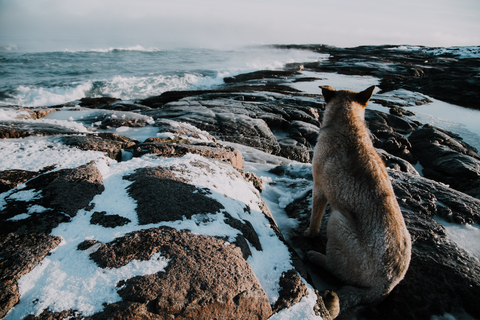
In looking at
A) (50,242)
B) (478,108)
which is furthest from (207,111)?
(478,108)

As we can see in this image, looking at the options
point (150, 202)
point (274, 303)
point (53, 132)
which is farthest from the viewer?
point (53, 132)

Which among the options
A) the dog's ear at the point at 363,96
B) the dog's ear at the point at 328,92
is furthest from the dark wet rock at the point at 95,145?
the dog's ear at the point at 363,96

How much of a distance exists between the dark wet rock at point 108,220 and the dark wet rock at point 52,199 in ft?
0.60

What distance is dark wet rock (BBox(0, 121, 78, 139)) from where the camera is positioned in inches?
136

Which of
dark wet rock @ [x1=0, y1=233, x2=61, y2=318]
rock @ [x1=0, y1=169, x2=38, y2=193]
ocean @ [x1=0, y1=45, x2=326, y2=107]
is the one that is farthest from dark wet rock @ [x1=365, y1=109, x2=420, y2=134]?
ocean @ [x1=0, y1=45, x2=326, y2=107]

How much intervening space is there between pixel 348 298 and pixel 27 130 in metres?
4.78

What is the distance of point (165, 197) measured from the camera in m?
2.44

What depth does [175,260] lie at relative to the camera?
5.87ft

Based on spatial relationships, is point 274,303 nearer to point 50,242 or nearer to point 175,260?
point 175,260

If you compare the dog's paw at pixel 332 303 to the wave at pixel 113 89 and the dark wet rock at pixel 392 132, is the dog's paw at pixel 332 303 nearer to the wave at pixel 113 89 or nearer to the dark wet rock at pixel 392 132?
the dark wet rock at pixel 392 132

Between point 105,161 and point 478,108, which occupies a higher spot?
point 105,161

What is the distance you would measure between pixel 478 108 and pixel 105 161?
77.2 ft

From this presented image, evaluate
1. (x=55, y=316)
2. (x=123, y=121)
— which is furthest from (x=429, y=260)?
(x=123, y=121)

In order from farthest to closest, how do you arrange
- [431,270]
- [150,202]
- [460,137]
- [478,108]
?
[478,108]
[460,137]
[431,270]
[150,202]
